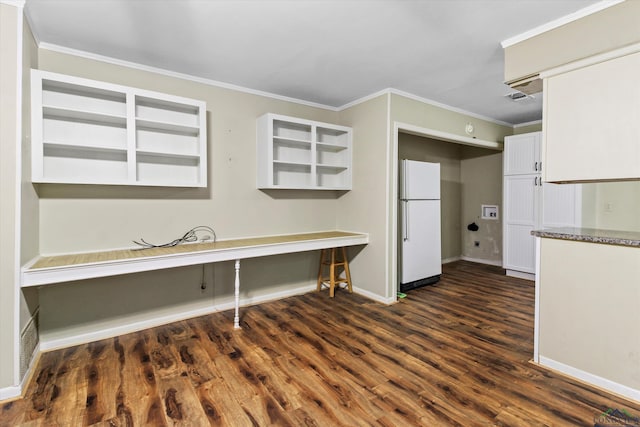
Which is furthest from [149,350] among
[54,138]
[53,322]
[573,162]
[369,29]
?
[573,162]

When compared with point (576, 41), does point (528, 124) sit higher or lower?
higher

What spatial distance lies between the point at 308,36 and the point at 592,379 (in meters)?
3.15

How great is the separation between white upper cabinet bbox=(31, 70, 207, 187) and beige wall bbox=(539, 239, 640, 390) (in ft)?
9.97

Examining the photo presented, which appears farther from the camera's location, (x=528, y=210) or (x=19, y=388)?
(x=528, y=210)

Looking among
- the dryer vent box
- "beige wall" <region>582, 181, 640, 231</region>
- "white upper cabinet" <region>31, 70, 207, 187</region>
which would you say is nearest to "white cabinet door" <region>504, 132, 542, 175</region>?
"beige wall" <region>582, 181, 640, 231</region>

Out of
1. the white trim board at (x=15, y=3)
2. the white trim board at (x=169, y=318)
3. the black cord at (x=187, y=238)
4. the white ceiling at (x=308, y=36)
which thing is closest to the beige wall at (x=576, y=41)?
the white ceiling at (x=308, y=36)

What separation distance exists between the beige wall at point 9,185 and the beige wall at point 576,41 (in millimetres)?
3506

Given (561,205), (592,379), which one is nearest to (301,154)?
(592,379)

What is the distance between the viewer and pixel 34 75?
2.35 m

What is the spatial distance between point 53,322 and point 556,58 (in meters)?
4.43

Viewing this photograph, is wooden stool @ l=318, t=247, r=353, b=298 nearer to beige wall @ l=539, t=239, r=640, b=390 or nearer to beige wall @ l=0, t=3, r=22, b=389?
beige wall @ l=539, t=239, r=640, b=390

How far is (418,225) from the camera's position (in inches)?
171

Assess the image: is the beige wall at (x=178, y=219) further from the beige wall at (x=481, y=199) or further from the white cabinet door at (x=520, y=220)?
the beige wall at (x=481, y=199)

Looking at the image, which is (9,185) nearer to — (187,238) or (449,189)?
(187,238)
